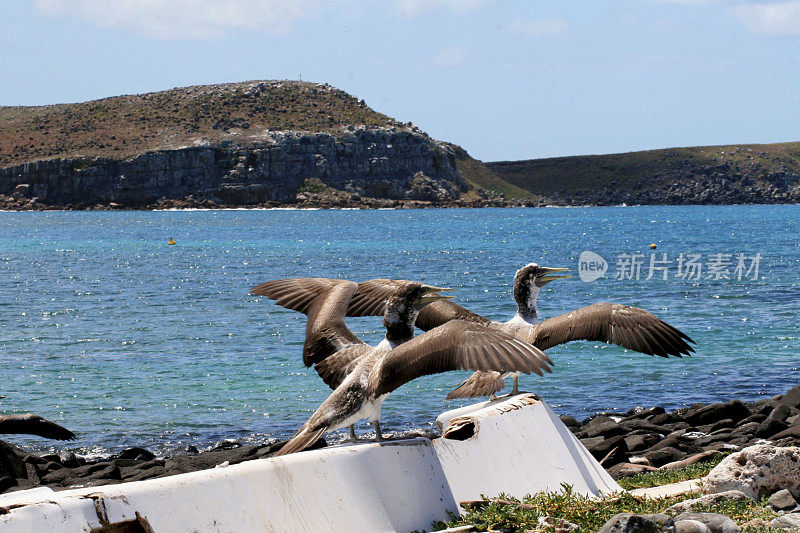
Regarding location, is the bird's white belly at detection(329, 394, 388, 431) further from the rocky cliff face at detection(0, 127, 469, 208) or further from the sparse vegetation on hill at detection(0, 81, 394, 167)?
the sparse vegetation on hill at detection(0, 81, 394, 167)

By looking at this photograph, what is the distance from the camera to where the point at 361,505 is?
6.34 metres

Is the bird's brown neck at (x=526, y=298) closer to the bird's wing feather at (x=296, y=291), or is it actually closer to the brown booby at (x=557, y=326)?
the brown booby at (x=557, y=326)

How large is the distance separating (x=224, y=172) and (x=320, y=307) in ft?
560

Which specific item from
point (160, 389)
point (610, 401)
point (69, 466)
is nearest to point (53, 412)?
point (160, 389)

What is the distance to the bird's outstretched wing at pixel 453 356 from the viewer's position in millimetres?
6368

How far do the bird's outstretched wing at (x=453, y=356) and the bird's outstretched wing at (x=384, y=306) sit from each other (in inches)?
75.0

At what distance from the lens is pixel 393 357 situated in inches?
258

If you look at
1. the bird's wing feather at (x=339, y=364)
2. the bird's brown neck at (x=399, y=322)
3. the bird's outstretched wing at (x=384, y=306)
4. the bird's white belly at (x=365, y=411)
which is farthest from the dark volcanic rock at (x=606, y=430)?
the bird's white belly at (x=365, y=411)

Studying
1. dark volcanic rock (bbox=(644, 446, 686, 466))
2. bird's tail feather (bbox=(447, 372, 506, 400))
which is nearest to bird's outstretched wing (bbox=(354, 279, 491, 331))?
bird's tail feather (bbox=(447, 372, 506, 400))

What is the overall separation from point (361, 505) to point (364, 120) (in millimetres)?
194099

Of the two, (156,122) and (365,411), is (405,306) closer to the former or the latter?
(365,411)

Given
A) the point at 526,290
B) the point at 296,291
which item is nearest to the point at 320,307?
the point at 296,291

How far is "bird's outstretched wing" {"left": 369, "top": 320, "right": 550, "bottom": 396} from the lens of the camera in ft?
20.9

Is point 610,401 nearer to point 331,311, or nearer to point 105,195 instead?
point 331,311
